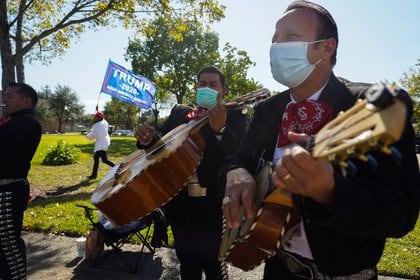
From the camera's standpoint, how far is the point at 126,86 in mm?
7062

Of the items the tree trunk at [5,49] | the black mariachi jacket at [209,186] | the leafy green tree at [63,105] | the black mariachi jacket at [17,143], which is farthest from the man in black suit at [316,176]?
the leafy green tree at [63,105]

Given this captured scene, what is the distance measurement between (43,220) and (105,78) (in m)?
3.03

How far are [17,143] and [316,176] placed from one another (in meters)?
3.36

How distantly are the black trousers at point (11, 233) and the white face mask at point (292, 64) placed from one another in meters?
3.03

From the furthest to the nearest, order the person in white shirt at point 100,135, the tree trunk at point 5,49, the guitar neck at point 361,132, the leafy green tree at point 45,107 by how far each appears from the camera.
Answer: the leafy green tree at point 45,107 → the person in white shirt at point 100,135 → the tree trunk at point 5,49 → the guitar neck at point 361,132

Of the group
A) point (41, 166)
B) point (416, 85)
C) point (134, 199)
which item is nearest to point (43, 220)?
point (134, 199)

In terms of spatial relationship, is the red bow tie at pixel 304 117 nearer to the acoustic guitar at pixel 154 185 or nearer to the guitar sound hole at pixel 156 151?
the acoustic guitar at pixel 154 185

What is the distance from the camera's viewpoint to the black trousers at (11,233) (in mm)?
3314

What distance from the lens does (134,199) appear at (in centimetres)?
268

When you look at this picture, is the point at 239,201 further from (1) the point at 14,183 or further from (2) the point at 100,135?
(2) the point at 100,135

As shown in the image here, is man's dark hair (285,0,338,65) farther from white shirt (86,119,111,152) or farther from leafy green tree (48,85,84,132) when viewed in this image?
leafy green tree (48,85,84,132)

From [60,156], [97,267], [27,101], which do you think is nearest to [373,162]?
[27,101]

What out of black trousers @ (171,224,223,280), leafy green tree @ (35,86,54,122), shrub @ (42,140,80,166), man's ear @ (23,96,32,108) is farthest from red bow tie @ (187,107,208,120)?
leafy green tree @ (35,86,54,122)

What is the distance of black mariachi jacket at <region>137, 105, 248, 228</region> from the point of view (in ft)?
9.84
